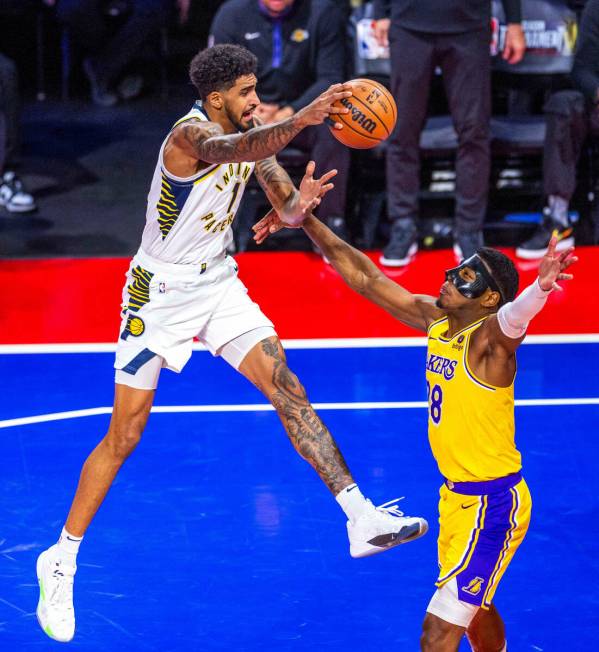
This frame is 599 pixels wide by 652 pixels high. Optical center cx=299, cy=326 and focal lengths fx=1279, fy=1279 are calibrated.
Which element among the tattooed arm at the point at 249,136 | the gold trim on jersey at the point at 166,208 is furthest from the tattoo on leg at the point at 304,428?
the tattooed arm at the point at 249,136

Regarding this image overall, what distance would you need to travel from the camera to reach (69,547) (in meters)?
5.54

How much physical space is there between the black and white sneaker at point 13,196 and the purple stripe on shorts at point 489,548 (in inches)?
319

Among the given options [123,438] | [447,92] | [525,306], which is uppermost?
[525,306]

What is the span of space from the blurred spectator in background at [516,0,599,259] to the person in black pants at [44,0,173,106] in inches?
215

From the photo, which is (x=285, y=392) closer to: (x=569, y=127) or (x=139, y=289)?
(x=139, y=289)

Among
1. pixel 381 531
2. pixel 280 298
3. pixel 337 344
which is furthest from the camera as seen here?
pixel 280 298

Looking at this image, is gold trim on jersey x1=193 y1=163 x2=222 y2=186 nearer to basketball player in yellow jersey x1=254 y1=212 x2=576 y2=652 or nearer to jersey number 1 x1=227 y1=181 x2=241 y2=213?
jersey number 1 x1=227 y1=181 x2=241 y2=213

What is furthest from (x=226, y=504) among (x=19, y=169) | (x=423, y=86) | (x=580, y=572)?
(x=19, y=169)

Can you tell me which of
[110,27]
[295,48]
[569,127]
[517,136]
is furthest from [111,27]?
[569,127]

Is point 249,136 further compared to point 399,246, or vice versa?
point 399,246

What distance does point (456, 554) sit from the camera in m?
4.83

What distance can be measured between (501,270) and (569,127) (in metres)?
6.04

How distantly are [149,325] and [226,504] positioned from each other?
134 centimetres

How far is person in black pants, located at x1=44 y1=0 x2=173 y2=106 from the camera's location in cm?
1416
